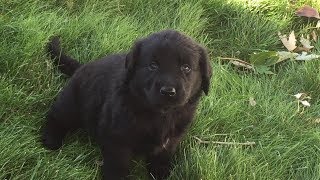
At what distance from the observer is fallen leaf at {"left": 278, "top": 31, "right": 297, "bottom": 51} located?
4859mm

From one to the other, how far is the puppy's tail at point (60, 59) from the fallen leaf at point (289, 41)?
6.52 feet

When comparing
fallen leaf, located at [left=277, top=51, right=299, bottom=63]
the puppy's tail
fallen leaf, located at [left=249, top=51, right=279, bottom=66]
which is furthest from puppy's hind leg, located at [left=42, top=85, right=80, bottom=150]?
fallen leaf, located at [left=277, top=51, right=299, bottom=63]

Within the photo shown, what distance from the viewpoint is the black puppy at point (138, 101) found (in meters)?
2.82

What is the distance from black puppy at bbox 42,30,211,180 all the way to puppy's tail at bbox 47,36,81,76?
243mm

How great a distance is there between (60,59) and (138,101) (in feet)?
3.49

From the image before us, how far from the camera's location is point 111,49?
13.4 ft

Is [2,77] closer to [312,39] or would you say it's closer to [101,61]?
[101,61]

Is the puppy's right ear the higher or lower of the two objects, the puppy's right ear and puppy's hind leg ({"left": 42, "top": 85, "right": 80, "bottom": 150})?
the higher

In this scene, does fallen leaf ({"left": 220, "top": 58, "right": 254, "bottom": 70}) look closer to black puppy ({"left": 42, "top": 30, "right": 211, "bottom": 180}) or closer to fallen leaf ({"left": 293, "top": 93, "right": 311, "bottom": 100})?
fallen leaf ({"left": 293, "top": 93, "right": 311, "bottom": 100})

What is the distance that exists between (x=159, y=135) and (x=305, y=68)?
185cm

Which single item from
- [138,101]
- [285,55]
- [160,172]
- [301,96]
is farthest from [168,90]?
[285,55]

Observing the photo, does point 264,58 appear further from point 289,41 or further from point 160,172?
point 160,172

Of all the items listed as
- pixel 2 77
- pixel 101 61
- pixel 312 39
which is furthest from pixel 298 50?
pixel 2 77

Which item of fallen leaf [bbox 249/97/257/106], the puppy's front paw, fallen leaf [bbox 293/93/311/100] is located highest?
fallen leaf [bbox 249/97/257/106]
